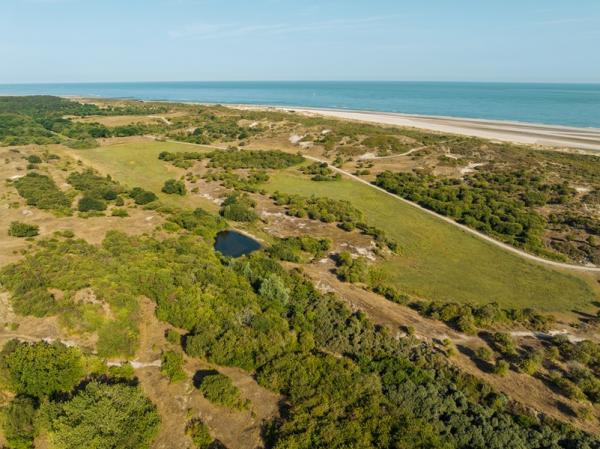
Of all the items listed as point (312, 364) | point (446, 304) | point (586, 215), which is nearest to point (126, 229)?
point (312, 364)

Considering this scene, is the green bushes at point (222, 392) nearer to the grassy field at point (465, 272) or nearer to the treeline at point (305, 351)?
the treeline at point (305, 351)

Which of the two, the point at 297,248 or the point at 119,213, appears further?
the point at 119,213

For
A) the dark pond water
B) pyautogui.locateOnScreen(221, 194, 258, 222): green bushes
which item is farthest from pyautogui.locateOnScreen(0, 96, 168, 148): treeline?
the dark pond water

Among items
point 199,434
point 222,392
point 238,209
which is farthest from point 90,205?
point 199,434

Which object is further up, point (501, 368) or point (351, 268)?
point (351, 268)

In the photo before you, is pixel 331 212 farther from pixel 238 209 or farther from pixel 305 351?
pixel 305 351

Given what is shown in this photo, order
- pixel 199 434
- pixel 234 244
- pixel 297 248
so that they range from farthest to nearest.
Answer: pixel 234 244 → pixel 297 248 → pixel 199 434
